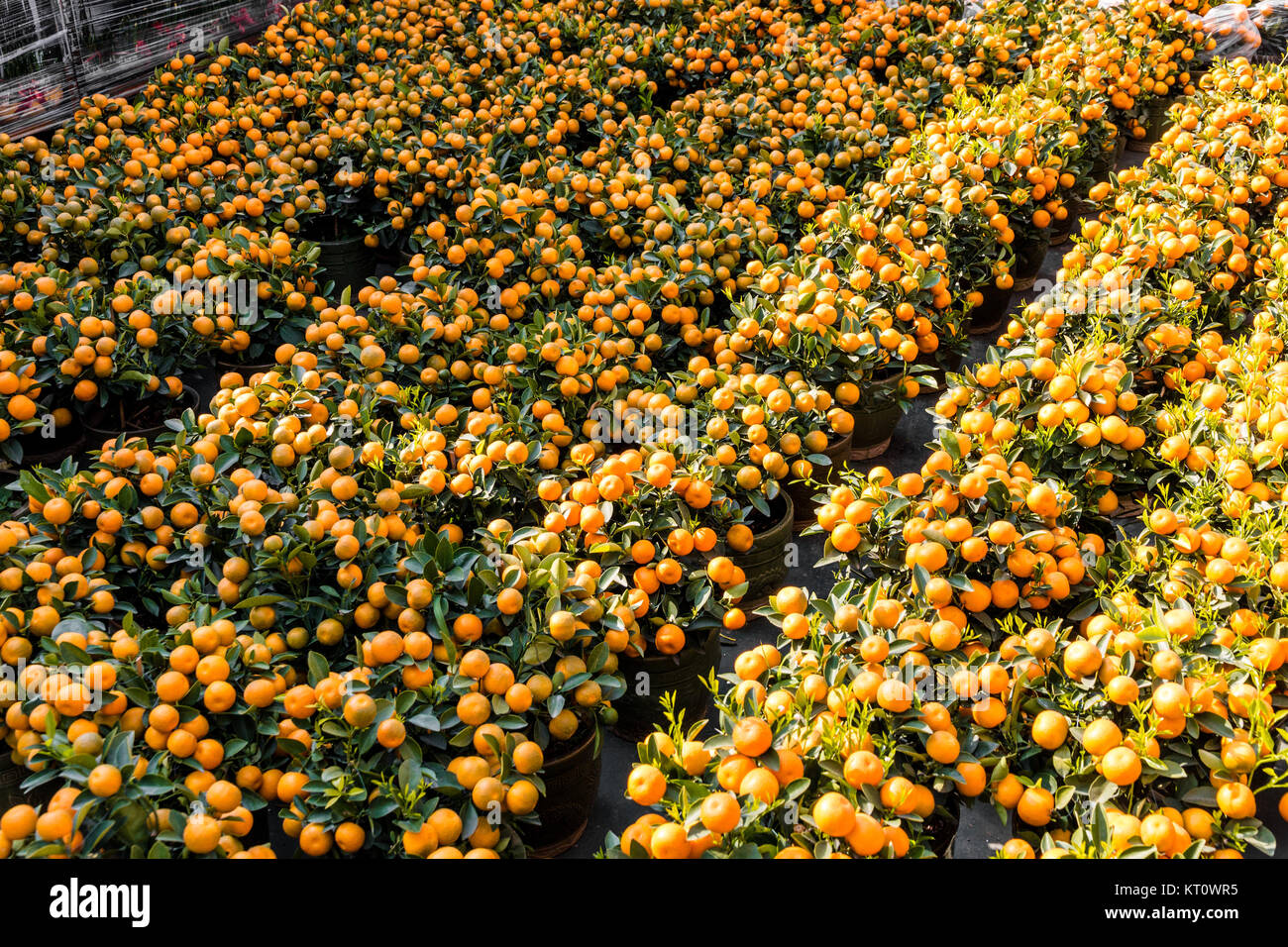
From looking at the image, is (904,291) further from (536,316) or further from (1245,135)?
(1245,135)

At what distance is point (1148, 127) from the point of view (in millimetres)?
6234

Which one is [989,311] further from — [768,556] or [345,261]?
[345,261]

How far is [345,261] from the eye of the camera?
15.3 ft

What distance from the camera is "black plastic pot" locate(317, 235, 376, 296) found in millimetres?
4605

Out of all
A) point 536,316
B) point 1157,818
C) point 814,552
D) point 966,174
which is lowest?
point 814,552

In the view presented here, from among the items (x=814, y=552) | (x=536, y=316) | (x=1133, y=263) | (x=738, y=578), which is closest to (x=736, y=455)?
(x=738, y=578)

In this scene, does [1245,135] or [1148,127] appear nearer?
[1245,135]

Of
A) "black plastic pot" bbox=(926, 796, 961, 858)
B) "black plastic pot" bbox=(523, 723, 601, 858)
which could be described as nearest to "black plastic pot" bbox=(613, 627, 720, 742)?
"black plastic pot" bbox=(523, 723, 601, 858)

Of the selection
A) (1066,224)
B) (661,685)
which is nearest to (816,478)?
(661,685)

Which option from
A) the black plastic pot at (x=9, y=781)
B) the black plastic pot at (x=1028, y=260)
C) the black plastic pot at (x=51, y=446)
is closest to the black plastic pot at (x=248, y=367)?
the black plastic pot at (x=51, y=446)

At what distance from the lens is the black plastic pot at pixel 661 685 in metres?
2.61

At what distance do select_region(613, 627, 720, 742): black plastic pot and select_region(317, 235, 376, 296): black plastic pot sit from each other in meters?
2.90

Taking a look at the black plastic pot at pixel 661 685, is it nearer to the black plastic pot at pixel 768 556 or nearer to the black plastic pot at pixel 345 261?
the black plastic pot at pixel 768 556

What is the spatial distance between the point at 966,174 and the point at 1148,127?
317cm
